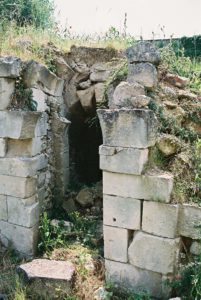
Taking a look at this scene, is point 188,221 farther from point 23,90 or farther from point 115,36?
point 115,36

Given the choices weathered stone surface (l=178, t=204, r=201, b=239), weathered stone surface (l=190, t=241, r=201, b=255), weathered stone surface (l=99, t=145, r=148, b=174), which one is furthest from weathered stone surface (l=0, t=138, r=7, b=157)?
weathered stone surface (l=190, t=241, r=201, b=255)

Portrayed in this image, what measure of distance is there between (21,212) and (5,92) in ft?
6.07

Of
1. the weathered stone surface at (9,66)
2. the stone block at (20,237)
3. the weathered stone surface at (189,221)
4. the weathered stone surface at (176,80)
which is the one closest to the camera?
the weathered stone surface at (189,221)

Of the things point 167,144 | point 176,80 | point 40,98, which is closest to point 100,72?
point 40,98

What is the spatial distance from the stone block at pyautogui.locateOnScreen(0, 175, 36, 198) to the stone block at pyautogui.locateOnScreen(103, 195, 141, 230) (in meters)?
1.51

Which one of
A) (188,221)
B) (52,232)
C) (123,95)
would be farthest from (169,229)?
(52,232)

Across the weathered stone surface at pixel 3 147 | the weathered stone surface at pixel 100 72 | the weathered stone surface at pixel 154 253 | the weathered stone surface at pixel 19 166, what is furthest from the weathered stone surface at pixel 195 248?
the weathered stone surface at pixel 100 72

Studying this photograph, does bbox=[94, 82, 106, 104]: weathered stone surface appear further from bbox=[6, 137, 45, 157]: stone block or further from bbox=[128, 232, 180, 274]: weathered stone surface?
bbox=[128, 232, 180, 274]: weathered stone surface

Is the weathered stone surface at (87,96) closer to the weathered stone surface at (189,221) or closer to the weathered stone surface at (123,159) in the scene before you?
the weathered stone surface at (123,159)

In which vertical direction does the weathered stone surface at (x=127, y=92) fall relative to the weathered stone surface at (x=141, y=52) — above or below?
below

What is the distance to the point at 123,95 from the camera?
465 centimetres

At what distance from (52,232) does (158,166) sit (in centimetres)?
240

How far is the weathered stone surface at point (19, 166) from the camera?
18.0 feet

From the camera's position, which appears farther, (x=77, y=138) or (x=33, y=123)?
(x=77, y=138)
